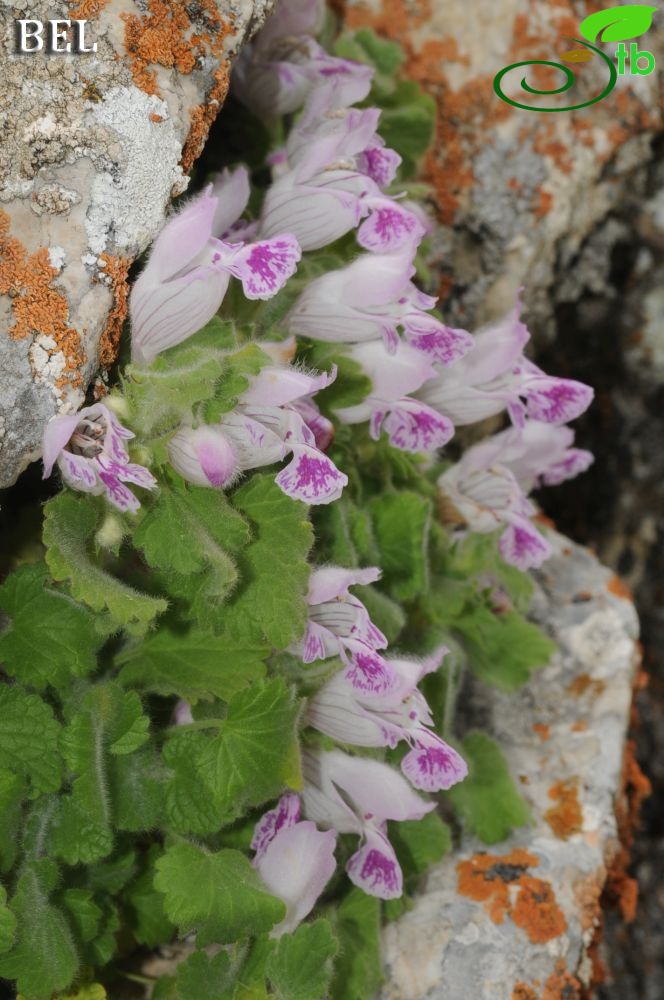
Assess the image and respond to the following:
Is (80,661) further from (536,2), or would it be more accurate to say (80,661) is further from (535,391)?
(536,2)

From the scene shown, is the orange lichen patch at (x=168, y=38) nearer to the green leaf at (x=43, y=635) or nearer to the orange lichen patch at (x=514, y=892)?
the green leaf at (x=43, y=635)

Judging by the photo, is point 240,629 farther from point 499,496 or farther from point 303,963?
point 499,496

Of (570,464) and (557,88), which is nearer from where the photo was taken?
(570,464)

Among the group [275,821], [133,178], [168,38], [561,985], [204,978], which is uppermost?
[168,38]

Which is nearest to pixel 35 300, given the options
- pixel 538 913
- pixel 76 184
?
pixel 76 184

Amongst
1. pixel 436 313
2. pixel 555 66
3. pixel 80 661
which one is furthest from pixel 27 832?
pixel 555 66

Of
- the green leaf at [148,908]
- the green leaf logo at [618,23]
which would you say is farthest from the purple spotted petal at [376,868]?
the green leaf logo at [618,23]
